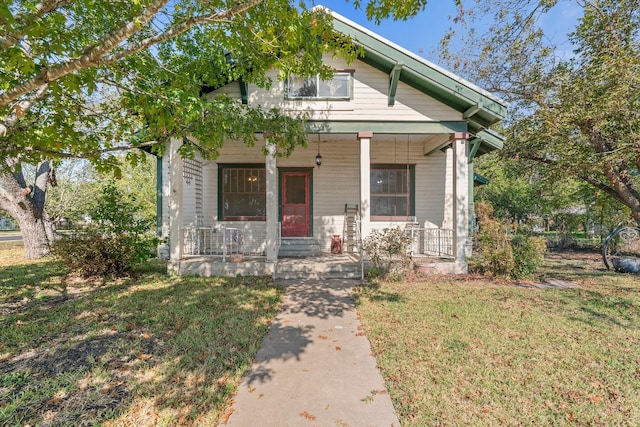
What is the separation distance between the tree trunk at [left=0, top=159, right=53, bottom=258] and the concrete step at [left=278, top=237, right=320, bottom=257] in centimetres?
753

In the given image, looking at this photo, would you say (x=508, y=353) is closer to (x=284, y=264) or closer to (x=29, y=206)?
(x=284, y=264)

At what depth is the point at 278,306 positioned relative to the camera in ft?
17.0

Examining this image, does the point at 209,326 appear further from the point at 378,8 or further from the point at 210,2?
the point at 378,8

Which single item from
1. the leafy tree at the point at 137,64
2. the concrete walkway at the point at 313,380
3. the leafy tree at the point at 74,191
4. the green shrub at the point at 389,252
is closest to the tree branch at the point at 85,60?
the leafy tree at the point at 137,64

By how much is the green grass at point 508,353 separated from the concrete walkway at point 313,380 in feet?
0.73

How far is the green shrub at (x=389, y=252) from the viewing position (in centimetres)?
700

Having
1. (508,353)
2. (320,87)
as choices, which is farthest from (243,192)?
(508,353)

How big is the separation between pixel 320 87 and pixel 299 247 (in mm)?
4749

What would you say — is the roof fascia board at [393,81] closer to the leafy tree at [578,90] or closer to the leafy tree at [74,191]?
the leafy tree at [578,90]

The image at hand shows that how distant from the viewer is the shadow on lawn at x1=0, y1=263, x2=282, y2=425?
100 inches

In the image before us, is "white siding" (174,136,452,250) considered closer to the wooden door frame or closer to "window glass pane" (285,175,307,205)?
the wooden door frame

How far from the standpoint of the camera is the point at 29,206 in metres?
9.82

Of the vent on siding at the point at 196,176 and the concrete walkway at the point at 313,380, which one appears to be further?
the vent on siding at the point at 196,176

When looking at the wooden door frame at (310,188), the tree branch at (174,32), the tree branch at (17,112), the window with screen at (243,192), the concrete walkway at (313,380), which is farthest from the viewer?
the wooden door frame at (310,188)
